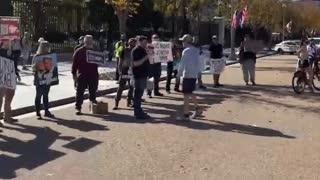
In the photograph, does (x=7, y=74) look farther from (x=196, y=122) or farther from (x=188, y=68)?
(x=196, y=122)

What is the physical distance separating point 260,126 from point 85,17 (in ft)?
118

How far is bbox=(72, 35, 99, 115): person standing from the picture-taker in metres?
14.3

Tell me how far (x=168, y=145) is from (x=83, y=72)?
4.70 m

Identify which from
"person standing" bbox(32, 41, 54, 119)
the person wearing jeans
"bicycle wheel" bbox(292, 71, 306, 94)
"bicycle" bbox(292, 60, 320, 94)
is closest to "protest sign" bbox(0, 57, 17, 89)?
"person standing" bbox(32, 41, 54, 119)

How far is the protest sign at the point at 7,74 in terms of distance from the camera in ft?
40.5

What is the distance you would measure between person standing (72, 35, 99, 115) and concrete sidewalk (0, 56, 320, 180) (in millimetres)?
482

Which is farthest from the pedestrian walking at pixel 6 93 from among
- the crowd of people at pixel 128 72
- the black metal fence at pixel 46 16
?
the black metal fence at pixel 46 16

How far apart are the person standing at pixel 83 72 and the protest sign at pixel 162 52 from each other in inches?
167

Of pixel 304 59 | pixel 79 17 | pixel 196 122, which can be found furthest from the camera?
pixel 79 17

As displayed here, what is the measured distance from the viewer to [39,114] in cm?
1363

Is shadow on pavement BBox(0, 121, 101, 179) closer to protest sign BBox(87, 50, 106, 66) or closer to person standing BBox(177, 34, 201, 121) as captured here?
protest sign BBox(87, 50, 106, 66)

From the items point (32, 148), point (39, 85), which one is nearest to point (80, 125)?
point (39, 85)

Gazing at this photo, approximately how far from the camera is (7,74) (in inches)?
489

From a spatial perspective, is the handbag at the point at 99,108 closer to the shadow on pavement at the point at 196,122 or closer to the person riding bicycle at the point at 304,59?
the shadow on pavement at the point at 196,122
